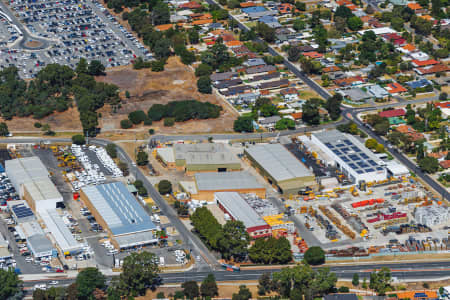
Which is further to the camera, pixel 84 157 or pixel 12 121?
pixel 12 121

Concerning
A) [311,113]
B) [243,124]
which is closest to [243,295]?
[243,124]

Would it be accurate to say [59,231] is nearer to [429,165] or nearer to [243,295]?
[243,295]

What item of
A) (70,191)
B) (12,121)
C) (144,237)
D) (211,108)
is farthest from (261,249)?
(12,121)

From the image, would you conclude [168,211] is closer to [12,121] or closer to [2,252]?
[2,252]

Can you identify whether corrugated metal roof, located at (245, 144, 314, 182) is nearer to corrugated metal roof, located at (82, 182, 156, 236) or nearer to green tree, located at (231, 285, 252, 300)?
corrugated metal roof, located at (82, 182, 156, 236)

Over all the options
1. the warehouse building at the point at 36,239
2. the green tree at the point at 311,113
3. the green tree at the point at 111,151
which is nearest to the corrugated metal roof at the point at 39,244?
the warehouse building at the point at 36,239
